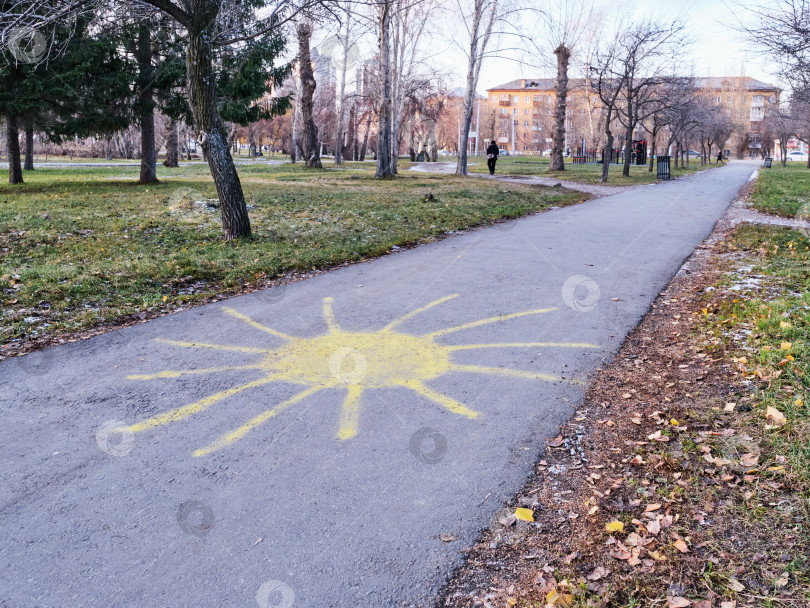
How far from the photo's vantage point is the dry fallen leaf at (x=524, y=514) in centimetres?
271

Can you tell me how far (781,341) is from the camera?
4.58 metres

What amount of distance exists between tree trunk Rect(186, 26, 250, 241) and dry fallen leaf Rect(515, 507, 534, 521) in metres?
7.60

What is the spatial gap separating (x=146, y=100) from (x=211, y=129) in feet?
41.1

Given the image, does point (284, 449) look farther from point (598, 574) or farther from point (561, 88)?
point (561, 88)

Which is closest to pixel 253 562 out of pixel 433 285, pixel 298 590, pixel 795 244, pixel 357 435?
pixel 298 590

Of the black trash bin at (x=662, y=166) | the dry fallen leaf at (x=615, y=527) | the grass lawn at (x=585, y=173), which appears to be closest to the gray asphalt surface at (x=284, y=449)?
the dry fallen leaf at (x=615, y=527)

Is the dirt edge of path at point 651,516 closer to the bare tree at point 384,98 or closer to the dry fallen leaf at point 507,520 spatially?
the dry fallen leaf at point 507,520

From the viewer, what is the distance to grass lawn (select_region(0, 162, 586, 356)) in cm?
619

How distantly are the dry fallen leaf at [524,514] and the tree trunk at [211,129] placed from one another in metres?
7.60

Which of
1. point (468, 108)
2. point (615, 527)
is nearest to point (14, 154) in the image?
point (468, 108)

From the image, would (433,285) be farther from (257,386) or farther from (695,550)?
(695,550)

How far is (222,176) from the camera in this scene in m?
9.24

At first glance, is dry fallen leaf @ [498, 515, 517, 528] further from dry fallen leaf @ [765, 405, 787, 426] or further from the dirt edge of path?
dry fallen leaf @ [765, 405, 787, 426]

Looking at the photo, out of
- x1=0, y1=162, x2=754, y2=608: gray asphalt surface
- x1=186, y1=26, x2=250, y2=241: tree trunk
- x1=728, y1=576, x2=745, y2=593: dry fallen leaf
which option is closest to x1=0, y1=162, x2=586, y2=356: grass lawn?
x1=186, y1=26, x2=250, y2=241: tree trunk
